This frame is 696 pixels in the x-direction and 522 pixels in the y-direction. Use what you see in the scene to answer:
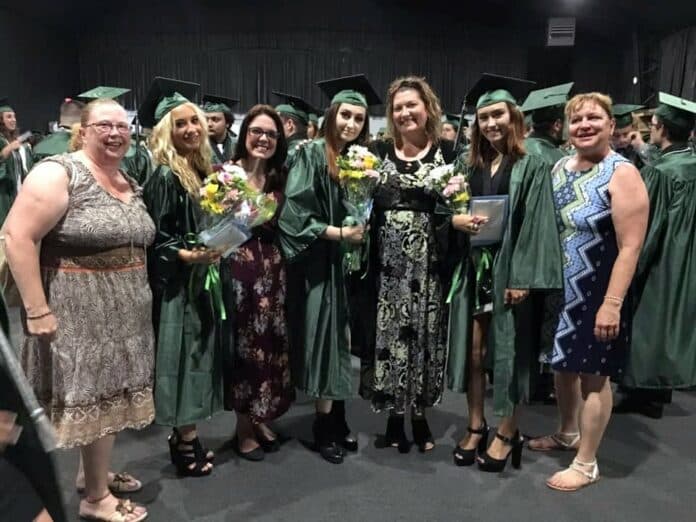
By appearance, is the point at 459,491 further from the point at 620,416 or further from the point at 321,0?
the point at 321,0

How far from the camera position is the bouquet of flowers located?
238cm

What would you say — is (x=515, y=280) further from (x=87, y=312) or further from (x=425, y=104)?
(x=87, y=312)

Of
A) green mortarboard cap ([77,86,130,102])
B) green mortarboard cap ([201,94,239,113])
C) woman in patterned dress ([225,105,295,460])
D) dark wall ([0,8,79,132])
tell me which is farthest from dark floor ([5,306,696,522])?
dark wall ([0,8,79,132])

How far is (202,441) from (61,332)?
1.23m

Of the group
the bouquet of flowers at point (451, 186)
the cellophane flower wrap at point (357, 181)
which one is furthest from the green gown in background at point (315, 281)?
the bouquet of flowers at point (451, 186)

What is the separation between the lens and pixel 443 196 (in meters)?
2.44

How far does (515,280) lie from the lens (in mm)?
2410

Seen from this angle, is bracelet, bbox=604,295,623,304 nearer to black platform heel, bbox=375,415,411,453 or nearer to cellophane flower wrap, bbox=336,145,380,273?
cellophane flower wrap, bbox=336,145,380,273

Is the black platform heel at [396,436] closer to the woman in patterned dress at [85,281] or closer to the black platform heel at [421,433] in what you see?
the black platform heel at [421,433]

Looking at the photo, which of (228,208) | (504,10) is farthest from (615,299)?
(504,10)

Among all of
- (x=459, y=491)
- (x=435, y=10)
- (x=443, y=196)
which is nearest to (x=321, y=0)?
(x=435, y=10)

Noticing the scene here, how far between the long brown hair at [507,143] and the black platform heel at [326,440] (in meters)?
1.38

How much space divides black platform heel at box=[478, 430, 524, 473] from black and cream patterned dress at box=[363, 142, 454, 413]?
12.9 inches

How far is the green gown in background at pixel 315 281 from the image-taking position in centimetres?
259
